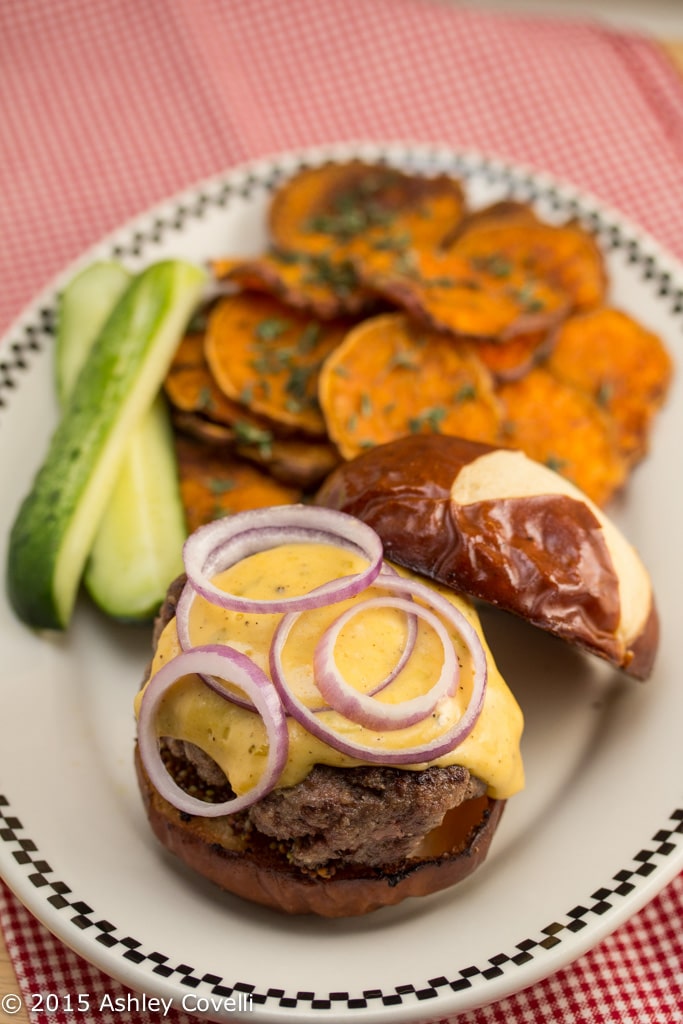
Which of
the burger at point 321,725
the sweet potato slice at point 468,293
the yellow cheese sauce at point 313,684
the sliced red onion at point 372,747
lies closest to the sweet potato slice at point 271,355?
the sweet potato slice at point 468,293

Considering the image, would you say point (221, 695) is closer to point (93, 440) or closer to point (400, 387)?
point (93, 440)

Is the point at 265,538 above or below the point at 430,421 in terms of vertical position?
below

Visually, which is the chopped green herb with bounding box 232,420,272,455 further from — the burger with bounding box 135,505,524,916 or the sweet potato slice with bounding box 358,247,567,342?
the burger with bounding box 135,505,524,916

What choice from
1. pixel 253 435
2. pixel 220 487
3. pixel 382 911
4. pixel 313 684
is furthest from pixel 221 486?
pixel 382 911

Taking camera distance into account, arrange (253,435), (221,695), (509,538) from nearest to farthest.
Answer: (221,695)
(509,538)
(253,435)

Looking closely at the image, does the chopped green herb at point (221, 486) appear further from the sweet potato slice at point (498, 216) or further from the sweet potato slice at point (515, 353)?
the sweet potato slice at point (498, 216)

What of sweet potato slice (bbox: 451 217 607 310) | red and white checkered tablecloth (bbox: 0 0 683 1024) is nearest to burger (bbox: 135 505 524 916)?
sweet potato slice (bbox: 451 217 607 310)
